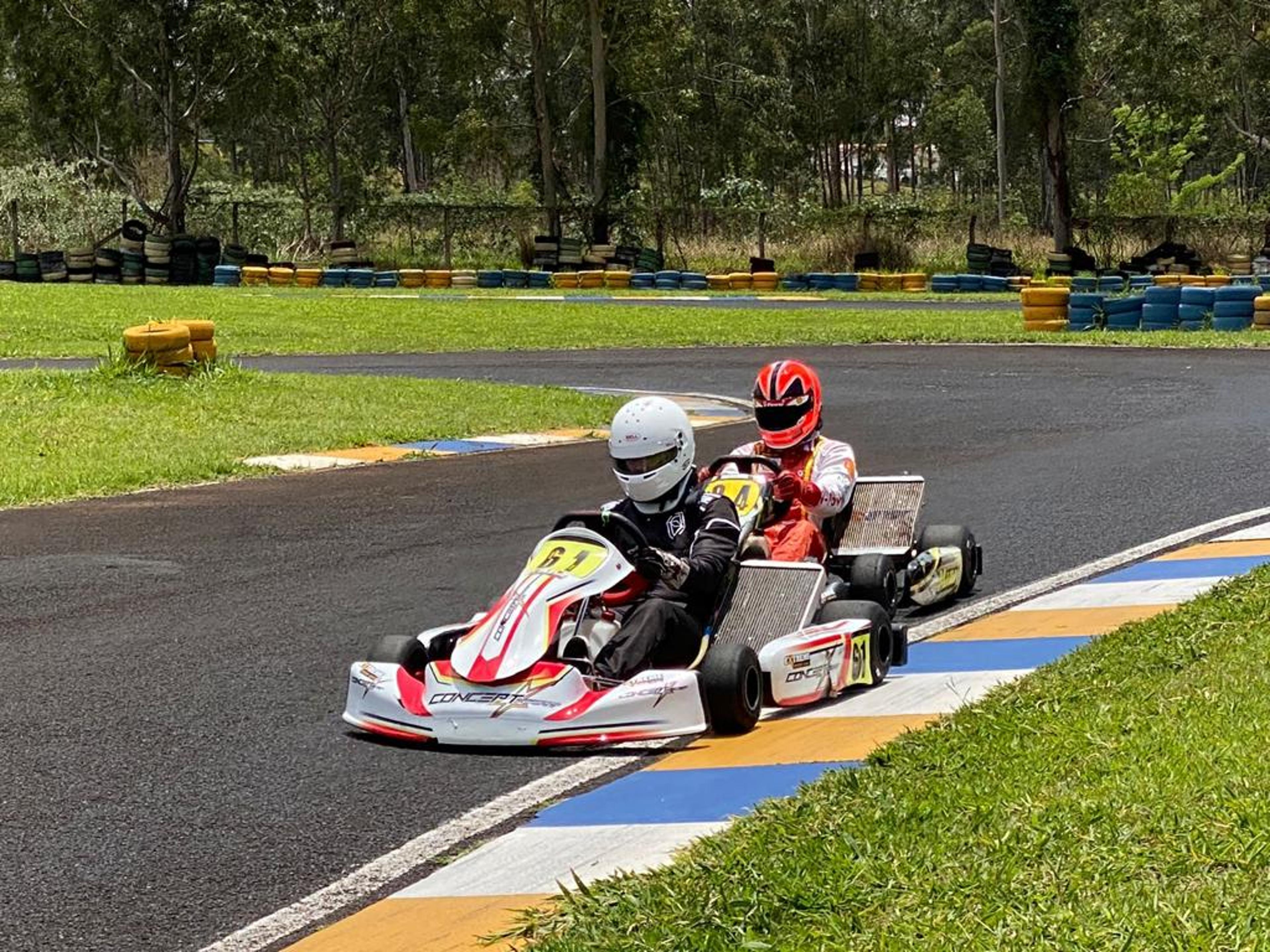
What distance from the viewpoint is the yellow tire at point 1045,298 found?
23.4 m

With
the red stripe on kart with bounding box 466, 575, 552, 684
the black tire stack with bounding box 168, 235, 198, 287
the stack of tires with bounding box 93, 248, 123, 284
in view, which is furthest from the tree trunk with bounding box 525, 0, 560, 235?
the red stripe on kart with bounding box 466, 575, 552, 684

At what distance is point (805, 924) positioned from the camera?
361 cm

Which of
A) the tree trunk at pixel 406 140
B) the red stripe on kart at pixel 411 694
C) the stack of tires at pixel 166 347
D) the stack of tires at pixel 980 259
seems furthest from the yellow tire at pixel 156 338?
the tree trunk at pixel 406 140

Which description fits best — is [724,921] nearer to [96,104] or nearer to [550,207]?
[550,207]

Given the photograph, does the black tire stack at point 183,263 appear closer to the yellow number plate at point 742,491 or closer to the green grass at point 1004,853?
the yellow number plate at point 742,491

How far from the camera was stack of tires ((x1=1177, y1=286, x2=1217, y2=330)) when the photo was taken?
2247 cm

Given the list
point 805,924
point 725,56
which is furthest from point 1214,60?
point 805,924

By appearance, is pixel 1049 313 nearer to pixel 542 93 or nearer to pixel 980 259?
pixel 980 259

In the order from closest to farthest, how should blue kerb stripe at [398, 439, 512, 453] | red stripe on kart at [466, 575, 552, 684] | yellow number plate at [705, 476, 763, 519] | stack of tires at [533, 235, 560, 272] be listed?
1. red stripe on kart at [466, 575, 552, 684]
2. yellow number plate at [705, 476, 763, 519]
3. blue kerb stripe at [398, 439, 512, 453]
4. stack of tires at [533, 235, 560, 272]

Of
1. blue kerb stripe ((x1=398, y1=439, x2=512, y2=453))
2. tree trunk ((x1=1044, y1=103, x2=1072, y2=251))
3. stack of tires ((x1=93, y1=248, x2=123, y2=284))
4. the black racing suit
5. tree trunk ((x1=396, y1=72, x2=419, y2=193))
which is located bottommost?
blue kerb stripe ((x1=398, y1=439, x2=512, y2=453))

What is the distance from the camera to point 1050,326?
2333cm

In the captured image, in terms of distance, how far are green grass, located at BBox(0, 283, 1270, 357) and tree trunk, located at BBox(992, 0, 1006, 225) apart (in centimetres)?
2341

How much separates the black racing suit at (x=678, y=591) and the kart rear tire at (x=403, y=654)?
0.62 m

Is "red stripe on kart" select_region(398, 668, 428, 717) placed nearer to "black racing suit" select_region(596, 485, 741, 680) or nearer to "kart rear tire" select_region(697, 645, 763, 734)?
"black racing suit" select_region(596, 485, 741, 680)
